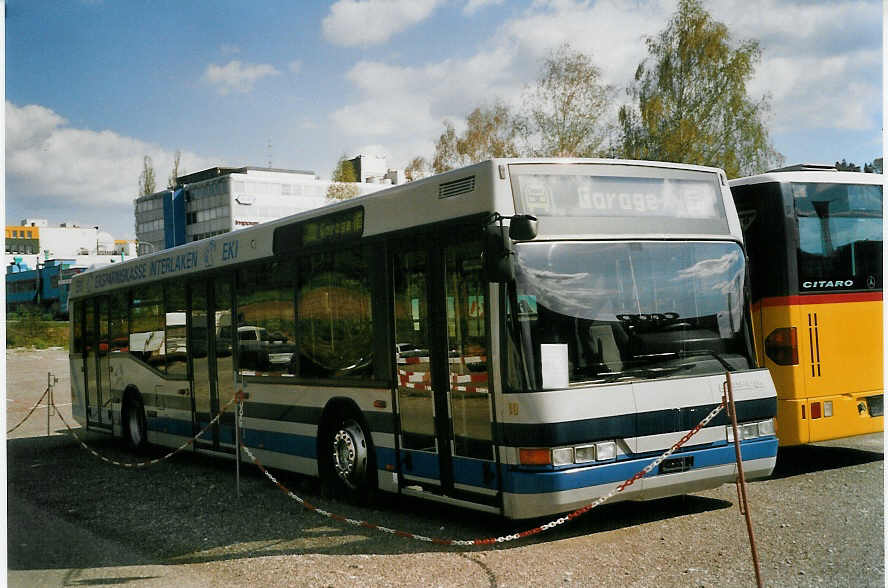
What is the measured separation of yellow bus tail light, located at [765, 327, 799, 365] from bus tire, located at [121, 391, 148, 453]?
9433mm

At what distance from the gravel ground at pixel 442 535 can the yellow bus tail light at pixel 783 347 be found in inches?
48.5

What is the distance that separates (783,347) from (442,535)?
404 centimetres

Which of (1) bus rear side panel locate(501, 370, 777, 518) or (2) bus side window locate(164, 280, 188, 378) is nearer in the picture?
(1) bus rear side panel locate(501, 370, 777, 518)

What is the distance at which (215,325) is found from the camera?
12.1m

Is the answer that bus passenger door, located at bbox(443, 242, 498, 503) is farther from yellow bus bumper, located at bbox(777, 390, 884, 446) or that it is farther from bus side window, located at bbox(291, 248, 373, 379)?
yellow bus bumper, located at bbox(777, 390, 884, 446)

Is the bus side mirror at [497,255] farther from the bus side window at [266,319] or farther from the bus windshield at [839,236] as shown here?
the bus windshield at [839,236]

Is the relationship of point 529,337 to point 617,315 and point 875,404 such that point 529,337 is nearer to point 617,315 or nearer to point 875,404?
point 617,315

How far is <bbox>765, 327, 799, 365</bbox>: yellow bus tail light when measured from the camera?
9328 mm

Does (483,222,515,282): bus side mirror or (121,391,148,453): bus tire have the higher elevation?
(483,222,515,282): bus side mirror

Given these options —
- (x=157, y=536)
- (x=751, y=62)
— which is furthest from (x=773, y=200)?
(x=751, y=62)

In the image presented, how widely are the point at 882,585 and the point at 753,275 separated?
4.24 meters

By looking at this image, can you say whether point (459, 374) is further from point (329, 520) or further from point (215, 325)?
point (215, 325)

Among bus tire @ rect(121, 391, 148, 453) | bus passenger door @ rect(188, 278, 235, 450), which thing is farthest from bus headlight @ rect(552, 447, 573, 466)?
bus tire @ rect(121, 391, 148, 453)

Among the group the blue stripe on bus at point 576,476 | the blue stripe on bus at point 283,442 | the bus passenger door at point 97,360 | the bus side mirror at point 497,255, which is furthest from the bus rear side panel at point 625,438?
the bus passenger door at point 97,360
